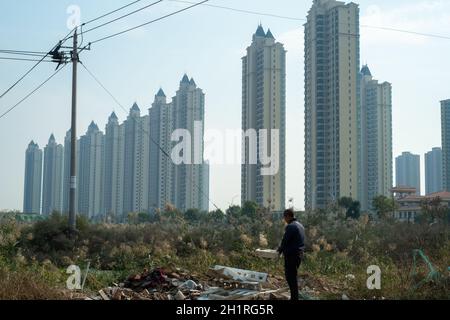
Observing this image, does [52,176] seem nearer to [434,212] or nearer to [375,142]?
[375,142]

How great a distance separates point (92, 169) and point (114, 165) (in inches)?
248

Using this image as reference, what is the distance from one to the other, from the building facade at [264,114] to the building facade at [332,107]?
359cm

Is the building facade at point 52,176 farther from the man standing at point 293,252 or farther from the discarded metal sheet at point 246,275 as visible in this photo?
the man standing at point 293,252

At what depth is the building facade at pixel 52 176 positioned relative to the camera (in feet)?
Result: 301

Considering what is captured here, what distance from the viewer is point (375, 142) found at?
254 feet

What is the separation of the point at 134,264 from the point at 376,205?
46.3 meters

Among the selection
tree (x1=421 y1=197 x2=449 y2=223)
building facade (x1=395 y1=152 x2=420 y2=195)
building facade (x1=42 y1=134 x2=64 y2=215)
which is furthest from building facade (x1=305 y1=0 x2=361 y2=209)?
building facade (x1=395 y1=152 x2=420 y2=195)

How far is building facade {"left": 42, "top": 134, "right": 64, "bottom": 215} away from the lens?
91625mm

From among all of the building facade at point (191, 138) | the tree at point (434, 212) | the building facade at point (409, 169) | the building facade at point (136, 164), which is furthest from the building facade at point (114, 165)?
the building facade at point (409, 169)

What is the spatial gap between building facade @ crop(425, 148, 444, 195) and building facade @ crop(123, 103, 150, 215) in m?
72.2

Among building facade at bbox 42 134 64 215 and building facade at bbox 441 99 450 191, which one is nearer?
building facade at bbox 441 99 450 191

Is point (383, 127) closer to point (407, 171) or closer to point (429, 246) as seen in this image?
point (407, 171)

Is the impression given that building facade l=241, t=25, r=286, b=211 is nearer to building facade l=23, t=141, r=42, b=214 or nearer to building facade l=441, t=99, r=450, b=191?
building facade l=441, t=99, r=450, b=191
